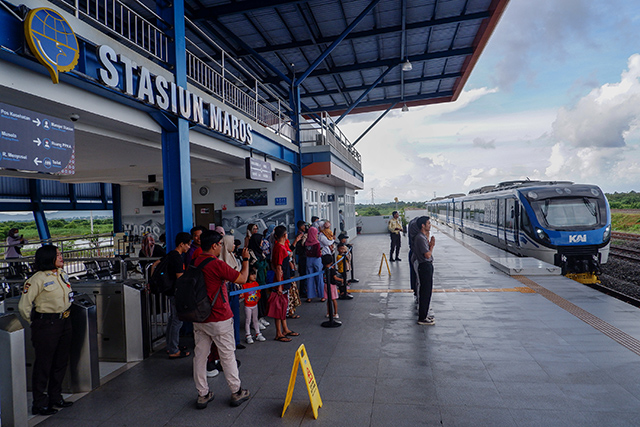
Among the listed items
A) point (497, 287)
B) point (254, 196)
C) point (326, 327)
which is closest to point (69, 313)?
point (326, 327)

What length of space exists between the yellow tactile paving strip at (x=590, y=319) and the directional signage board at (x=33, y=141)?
7821 millimetres

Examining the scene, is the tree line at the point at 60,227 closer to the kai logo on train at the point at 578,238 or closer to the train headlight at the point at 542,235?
the train headlight at the point at 542,235

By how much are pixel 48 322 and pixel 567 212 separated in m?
14.1

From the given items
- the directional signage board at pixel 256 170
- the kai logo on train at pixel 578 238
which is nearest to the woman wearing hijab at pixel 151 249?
the directional signage board at pixel 256 170

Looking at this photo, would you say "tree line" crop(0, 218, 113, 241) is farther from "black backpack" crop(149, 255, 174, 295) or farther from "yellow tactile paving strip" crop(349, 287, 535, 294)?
"black backpack" crop(149, 255, 174, 295)

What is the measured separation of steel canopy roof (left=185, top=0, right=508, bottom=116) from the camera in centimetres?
1305

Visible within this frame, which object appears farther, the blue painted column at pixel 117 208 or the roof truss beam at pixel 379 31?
the blue painted column at pixel 117 208

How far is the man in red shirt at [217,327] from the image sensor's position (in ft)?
13.2

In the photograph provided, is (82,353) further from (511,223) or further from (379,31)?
(379,31)

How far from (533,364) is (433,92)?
873 inches

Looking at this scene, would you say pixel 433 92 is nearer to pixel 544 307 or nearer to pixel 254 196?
pixel 254 196

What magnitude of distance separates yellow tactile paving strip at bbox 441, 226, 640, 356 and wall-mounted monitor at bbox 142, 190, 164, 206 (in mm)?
13880

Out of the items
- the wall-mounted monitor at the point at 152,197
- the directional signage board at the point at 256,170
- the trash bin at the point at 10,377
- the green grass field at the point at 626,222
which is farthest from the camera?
the green grass field at the point at 626,222

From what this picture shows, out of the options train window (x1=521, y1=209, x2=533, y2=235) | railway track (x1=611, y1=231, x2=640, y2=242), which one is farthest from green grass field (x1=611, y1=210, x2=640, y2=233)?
train window (x1=521, y1=209, x2=533, y2=235)
